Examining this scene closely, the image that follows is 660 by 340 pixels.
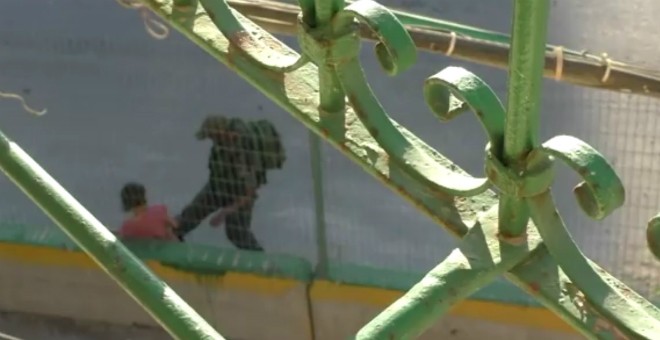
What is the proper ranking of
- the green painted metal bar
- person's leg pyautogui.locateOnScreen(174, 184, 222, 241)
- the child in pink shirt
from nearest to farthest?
the green painted metal bar, the child in pink shirt, person's leg pyautogui.locateOnScreen(174, 184, 222, 241)

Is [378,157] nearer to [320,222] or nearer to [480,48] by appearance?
[480,48]

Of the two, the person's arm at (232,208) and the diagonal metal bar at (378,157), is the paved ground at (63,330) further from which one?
the diagonal metal bar at (378,157)

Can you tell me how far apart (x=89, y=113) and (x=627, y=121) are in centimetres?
342

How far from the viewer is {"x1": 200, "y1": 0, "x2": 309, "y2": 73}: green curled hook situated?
5.52 feet

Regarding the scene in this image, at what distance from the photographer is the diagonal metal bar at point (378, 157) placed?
1.33 m

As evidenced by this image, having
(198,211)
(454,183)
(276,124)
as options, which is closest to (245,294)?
(198,211)

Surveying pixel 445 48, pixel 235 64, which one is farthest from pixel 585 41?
pixel 235 64

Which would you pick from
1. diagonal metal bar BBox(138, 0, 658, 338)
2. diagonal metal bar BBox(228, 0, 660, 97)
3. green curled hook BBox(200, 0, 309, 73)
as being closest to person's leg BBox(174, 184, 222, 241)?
diagonal metal bar BBox(228, 0, 660, 97)

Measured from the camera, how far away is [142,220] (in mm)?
5855

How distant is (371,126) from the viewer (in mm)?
1513

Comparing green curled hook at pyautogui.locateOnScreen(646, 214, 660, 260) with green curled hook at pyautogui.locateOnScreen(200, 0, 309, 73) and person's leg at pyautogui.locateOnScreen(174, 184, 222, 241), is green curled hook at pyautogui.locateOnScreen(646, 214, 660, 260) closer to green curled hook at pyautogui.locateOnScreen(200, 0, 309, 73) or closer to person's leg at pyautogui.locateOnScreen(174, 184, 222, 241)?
green curled hook at pyautogui.locateOnScreen(200, 0, 309, 73)

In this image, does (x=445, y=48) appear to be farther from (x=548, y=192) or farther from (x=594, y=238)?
(x=594, y=238)

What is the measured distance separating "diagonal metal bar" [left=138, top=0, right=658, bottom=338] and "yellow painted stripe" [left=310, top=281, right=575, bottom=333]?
3.68 metres

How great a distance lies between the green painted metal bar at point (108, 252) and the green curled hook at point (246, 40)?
34cm
